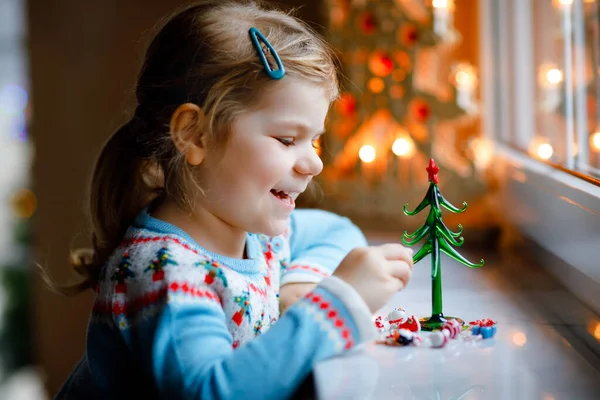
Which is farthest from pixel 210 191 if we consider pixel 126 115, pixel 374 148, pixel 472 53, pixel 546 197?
pixel 472 53

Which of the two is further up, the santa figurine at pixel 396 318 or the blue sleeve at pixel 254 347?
the blue sleeve at pixel 254 347

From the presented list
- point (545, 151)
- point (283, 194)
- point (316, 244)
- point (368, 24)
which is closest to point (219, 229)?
point (283, 194)

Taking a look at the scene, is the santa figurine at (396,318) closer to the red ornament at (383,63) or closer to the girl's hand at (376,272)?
the girl's hand at (376,272)

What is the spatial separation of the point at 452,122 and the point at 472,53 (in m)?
0.19

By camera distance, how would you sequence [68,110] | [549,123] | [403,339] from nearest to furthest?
[403,339] → [549,123] → [68,110]

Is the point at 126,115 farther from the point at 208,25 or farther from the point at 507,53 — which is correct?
the point at 507,53

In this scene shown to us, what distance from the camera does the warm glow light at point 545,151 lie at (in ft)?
4.78

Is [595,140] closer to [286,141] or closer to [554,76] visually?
[554,76]

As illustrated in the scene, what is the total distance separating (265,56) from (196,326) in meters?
0.32

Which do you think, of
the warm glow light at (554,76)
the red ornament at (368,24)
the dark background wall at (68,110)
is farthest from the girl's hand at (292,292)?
the dark background wall at (68,110)

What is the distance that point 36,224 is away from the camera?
8.38ft

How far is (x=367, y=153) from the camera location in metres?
1.79

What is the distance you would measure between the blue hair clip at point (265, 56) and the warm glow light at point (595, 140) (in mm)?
637

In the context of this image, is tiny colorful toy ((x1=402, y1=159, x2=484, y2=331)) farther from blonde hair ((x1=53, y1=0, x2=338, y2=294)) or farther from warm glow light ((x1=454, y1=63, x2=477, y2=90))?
warm glow light ((x1=454, y1=63, x2=477, y2=90))
